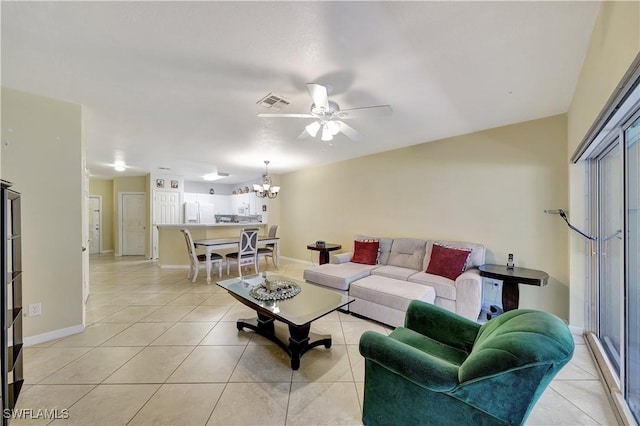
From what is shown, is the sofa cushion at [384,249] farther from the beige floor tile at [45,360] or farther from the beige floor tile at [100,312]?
the beige floor tile at [100,312]

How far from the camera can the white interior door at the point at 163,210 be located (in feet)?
22.1

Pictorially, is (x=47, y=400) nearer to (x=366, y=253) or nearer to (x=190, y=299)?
(x=190, y=299)

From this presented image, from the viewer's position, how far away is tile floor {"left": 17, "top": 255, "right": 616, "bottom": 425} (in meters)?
1.55

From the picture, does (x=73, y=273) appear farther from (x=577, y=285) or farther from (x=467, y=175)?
(x=577, y=285)

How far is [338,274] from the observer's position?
3.31 m

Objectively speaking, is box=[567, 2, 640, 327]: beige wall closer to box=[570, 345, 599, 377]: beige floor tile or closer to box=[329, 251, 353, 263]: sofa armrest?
box=[570, 345, 599, 377]: beige floor tile

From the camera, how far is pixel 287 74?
2002 millimetres

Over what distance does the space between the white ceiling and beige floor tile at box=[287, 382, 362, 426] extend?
2437 millimetres

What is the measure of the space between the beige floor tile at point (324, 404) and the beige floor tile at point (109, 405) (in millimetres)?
1028

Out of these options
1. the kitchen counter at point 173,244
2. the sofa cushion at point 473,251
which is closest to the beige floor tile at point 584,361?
the sofa cushion at point 473,251

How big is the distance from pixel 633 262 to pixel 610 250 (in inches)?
28.4

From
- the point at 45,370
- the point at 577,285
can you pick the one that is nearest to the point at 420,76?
the point at 577,285

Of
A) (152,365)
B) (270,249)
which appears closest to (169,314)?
A: (152,365)

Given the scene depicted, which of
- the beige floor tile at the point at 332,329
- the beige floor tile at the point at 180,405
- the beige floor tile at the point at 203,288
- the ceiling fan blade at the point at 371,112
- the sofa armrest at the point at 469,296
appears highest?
the ceiling fan blade at the point at 371,112
